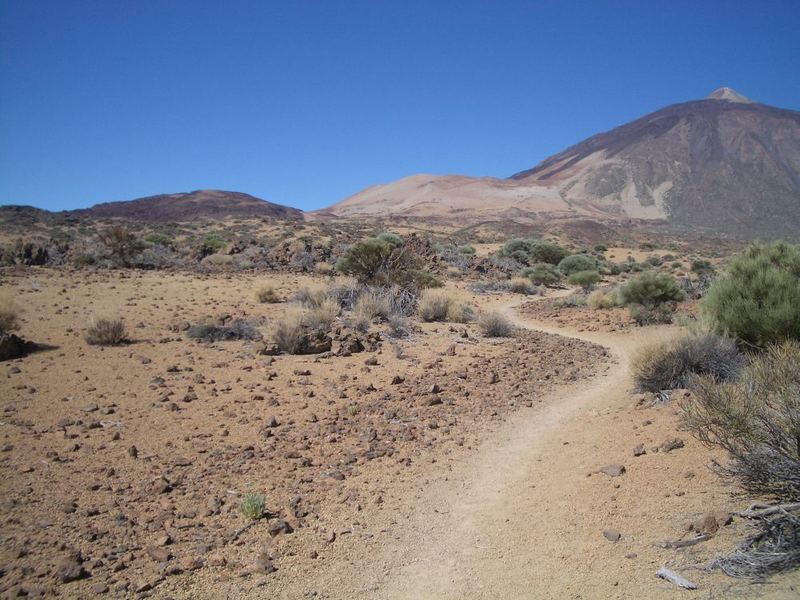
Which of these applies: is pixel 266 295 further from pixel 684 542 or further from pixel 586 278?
pixel 586 278

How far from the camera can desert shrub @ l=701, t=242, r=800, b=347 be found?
7227 millimetres

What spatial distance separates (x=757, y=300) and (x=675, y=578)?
19.9ft

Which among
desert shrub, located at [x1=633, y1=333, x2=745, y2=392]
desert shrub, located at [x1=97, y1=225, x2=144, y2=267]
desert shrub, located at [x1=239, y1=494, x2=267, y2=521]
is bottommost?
desert shrub, located at [x1=239, y1=494, x2=267, y2=521]

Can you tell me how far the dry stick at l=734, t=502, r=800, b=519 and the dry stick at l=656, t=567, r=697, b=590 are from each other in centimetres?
55

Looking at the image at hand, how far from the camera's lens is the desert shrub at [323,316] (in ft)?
36.4

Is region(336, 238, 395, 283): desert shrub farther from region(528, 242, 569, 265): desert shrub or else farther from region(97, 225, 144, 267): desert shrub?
region(528, 242, 569, 265): desert shrub

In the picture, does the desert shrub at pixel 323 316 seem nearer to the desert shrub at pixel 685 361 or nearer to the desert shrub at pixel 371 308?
the desert shrub at pixel 371 308

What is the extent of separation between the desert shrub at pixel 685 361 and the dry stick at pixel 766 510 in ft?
11.2

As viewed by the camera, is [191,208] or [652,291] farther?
[191,208]

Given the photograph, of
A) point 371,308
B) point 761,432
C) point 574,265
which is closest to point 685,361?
point 761,432

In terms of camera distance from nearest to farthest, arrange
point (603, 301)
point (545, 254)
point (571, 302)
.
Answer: point (603, 301) → point (571, 302) → point (545, 254)

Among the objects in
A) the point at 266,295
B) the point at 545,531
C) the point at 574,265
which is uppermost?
the point at 574,265

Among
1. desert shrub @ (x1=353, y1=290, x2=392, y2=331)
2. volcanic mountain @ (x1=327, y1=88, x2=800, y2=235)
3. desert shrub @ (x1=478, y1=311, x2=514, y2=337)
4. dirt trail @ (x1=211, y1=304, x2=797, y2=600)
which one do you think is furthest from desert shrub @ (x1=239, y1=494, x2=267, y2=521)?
volcanic mountain @ (x1=327, y1=88, x2=800, y2=235)

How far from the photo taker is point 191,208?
83250 mm
